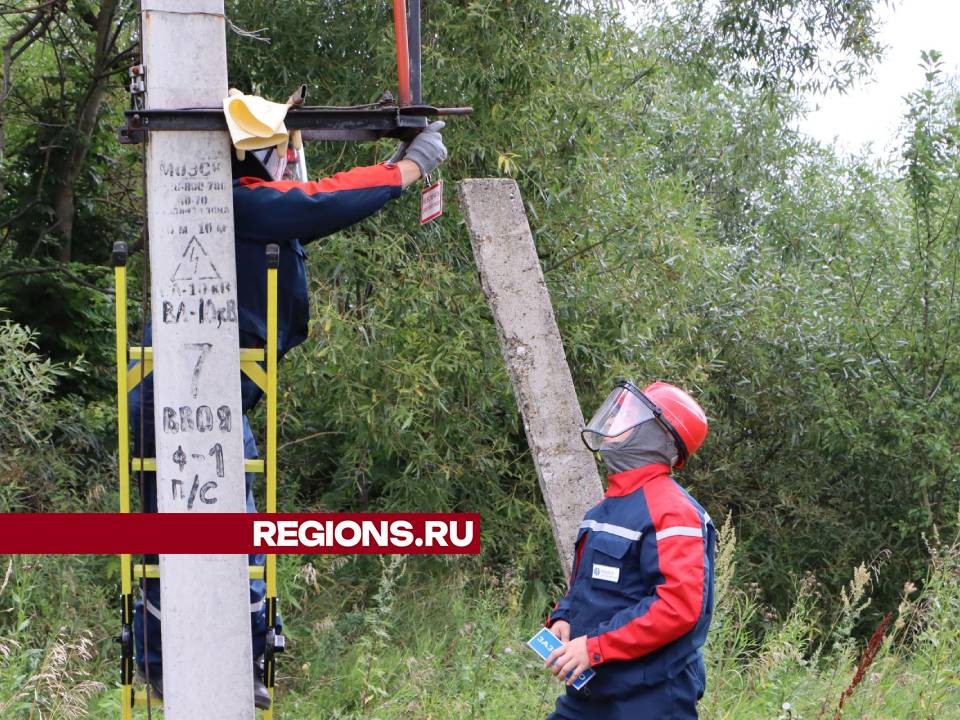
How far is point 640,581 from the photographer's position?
3225mm

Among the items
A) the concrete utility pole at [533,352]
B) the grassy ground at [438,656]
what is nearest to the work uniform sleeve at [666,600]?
the concrete utility pole at [533,352]

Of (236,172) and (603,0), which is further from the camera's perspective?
(603,0)

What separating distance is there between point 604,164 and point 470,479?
7.16 feet

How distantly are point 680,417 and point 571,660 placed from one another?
0.74 metres

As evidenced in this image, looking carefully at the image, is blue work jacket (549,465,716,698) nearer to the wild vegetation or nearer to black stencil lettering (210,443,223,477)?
black stencil lettering (210,443,223,477)

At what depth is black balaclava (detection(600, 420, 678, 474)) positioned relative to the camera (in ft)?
11.0

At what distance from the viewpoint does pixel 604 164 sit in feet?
25.0

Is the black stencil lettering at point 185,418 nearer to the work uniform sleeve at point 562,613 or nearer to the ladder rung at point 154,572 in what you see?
the ladder rung at point 154,572

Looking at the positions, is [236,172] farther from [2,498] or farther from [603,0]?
[603,0]

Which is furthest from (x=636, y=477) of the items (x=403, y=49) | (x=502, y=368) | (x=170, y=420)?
(x=502, y=368)

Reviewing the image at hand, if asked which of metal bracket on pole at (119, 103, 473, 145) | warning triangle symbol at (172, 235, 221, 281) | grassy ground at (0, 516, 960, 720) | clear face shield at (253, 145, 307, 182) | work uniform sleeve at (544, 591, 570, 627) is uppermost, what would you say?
metal bracket on pole at (119, 103, 473, 145)

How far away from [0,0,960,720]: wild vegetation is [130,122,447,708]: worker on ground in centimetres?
134

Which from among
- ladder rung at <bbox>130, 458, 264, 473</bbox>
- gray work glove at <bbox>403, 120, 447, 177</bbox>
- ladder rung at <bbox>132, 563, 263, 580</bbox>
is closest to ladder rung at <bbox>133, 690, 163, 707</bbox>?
ladder rung at <bbox>132, 563, 263, 580</bbox>

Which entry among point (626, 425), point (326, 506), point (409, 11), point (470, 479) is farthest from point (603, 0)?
point (626, 425)
